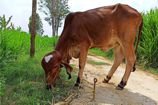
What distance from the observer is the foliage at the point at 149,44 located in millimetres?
13180

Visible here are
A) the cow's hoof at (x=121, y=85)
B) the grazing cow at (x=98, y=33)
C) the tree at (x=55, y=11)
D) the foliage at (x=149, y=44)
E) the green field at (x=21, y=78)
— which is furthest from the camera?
the tree at (x=55, y=11)

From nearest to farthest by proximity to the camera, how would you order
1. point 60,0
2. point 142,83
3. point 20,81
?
point 20,81 < point 142,83 < point 60,0

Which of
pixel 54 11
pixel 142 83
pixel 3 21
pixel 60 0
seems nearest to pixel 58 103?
pixel 3 21

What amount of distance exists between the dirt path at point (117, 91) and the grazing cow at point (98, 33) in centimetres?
27

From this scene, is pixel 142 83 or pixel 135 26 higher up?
pixel 135 26

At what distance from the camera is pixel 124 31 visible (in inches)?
343

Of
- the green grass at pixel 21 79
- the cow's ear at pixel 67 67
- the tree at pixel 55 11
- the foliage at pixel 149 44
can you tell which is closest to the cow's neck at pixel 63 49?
the cow's ear at pixel 67 67

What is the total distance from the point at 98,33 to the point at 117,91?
1236 millimetres

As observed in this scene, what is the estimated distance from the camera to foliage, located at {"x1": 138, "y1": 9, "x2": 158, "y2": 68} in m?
A: 13.2

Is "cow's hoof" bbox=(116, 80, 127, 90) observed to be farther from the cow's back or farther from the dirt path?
the cow's back

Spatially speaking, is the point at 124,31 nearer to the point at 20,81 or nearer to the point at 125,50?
the point at 125,50

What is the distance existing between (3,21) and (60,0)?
29430mm

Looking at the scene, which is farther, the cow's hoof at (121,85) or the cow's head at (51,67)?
the cow's hoof at (121,85)

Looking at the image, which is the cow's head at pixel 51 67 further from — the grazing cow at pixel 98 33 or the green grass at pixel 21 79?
the green grass at pixel 21 79
